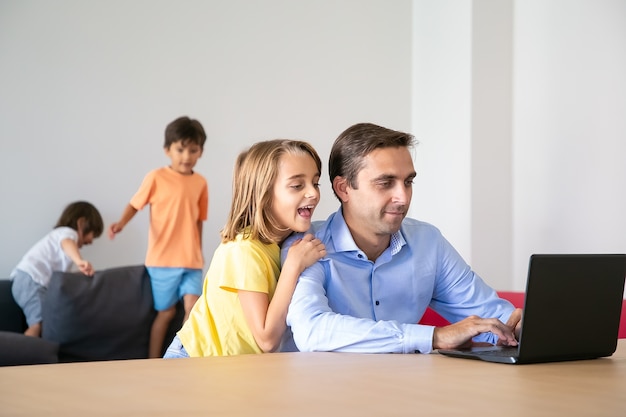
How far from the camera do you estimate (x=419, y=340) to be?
71.5 inches

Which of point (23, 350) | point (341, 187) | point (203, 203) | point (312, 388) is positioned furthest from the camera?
point (203, 203)

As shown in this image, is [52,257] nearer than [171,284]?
No

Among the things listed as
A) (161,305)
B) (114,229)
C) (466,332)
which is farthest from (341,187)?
(114,229)

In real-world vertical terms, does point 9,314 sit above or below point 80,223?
below

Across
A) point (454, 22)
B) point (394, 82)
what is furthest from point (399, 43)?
point (454, 22)

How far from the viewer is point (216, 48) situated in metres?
6.06

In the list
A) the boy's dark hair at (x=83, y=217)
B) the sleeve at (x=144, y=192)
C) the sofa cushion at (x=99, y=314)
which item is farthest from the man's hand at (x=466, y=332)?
the boy's dark hair at (x=83, y=217)

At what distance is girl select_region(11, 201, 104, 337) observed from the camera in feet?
15.8

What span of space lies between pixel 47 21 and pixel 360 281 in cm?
406

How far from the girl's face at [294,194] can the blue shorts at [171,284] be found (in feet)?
8.08

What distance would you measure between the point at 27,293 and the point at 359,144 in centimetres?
308

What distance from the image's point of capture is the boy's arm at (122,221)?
5.01 m

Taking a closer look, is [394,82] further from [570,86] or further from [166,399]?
[166,399]

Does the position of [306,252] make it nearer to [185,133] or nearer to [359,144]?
[359,144]
